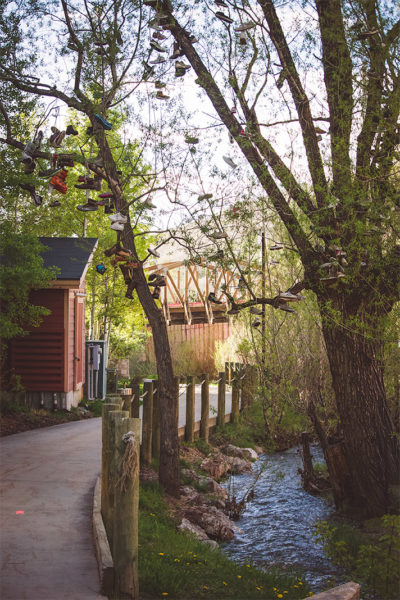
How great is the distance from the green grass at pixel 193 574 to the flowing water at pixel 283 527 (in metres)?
0.45

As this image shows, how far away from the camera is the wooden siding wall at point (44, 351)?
41.5 feet

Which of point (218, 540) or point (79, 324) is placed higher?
point (79, 324)

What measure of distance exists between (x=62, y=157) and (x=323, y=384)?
19.9 ft

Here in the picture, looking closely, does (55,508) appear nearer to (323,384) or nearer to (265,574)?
(265,574)

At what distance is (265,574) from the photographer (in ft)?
19.6

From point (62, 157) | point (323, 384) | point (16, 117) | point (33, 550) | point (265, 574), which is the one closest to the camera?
point (33, 550)

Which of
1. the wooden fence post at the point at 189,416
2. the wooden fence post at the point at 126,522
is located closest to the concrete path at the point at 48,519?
the wooden fence post at the point at 126,522

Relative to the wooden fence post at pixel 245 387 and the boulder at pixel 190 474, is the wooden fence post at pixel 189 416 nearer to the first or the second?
the boulder at pixel 190 474

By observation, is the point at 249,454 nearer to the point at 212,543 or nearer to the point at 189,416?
the point at 189,416

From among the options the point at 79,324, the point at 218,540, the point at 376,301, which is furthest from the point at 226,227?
the point at 79,324

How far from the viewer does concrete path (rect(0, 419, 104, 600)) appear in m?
4.39

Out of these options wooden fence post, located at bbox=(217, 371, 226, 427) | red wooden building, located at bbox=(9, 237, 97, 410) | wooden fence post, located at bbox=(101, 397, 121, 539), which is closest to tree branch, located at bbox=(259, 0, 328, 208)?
wooden fence post, located at bbox=(101, 397, 121, 539)

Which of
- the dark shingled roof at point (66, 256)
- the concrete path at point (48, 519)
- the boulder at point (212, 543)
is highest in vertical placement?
the dark shingled roof at point (66, 256)

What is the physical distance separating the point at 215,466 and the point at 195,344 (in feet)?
33.6
